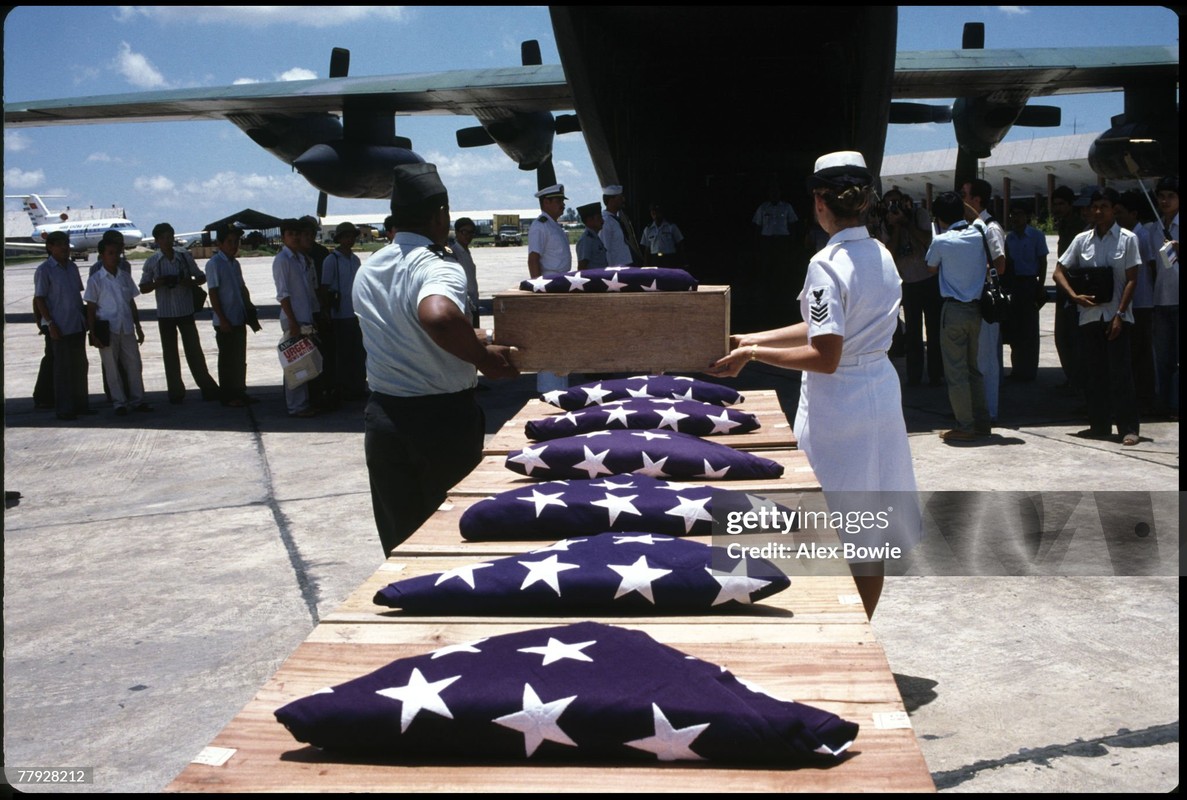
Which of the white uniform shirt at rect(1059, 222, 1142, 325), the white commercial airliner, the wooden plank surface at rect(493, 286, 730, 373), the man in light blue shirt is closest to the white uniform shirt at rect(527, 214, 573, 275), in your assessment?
the man in light blue shirt

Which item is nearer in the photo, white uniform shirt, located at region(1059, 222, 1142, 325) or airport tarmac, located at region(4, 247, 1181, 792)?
airport tarmac, located at region(4, 247, 1181, 792)

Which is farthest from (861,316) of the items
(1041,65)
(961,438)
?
(1041,65)

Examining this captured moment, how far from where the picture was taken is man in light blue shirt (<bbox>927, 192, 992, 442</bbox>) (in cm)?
804

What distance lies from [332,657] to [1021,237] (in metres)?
10.4

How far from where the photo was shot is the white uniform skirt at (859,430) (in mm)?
3623

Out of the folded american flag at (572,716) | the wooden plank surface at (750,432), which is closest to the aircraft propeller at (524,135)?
the wooden plank surface at (750,432)

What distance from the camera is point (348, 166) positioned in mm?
13805

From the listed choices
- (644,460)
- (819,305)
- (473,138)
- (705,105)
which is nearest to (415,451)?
(644,460)

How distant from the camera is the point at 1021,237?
422 inches

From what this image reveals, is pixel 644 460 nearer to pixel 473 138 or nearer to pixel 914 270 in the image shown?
pixel 914 270

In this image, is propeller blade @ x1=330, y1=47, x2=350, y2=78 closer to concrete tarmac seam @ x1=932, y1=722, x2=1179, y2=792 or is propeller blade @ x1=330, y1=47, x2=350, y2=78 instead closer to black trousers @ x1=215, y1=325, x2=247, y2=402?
black trousers @ x1=215, y1=325, x2=247, y2=402

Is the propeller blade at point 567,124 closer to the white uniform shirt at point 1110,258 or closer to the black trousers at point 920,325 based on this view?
the black trousers at point 920,325

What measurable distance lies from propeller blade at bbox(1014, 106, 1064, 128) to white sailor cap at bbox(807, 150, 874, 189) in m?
14.7

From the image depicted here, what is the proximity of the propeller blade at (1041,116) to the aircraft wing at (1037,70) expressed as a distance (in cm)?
195
